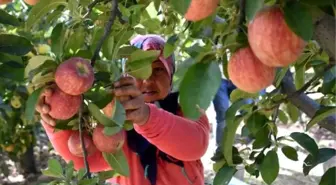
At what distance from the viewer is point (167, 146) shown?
4.60 ft

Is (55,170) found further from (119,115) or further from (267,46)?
(267,46)

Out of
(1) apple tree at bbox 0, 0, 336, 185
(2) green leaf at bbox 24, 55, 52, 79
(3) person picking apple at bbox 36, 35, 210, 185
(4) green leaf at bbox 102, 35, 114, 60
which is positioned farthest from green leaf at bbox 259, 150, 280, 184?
(2) green leaf at bbox 24, 55, 52, 79

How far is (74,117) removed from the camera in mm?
1004

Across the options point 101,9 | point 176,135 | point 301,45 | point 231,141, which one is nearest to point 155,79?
point 176,135

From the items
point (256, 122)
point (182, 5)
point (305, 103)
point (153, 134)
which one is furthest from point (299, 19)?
point (153, 134)

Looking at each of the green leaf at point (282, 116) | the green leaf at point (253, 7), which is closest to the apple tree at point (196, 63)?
the green leaf at point (253, 7)

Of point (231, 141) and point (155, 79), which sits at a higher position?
point (231, 141)

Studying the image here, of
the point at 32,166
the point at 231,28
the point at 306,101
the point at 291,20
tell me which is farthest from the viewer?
the point at 32,166

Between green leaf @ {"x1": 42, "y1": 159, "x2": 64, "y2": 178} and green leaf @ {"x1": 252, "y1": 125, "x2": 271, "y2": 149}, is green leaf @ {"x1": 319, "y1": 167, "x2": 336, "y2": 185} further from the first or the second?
green leaf @ {"x1": 42, "y1": 159, "x2": 64, "y2": 178}

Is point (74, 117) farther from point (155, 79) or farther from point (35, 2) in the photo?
point (155, 79)

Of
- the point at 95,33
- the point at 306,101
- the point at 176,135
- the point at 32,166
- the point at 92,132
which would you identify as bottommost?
the point at 32,166

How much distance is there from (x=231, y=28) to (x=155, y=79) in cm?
73

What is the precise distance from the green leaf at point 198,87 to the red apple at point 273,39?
0.20ft

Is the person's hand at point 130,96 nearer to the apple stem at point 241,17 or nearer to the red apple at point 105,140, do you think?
the red apple at point 105,140
